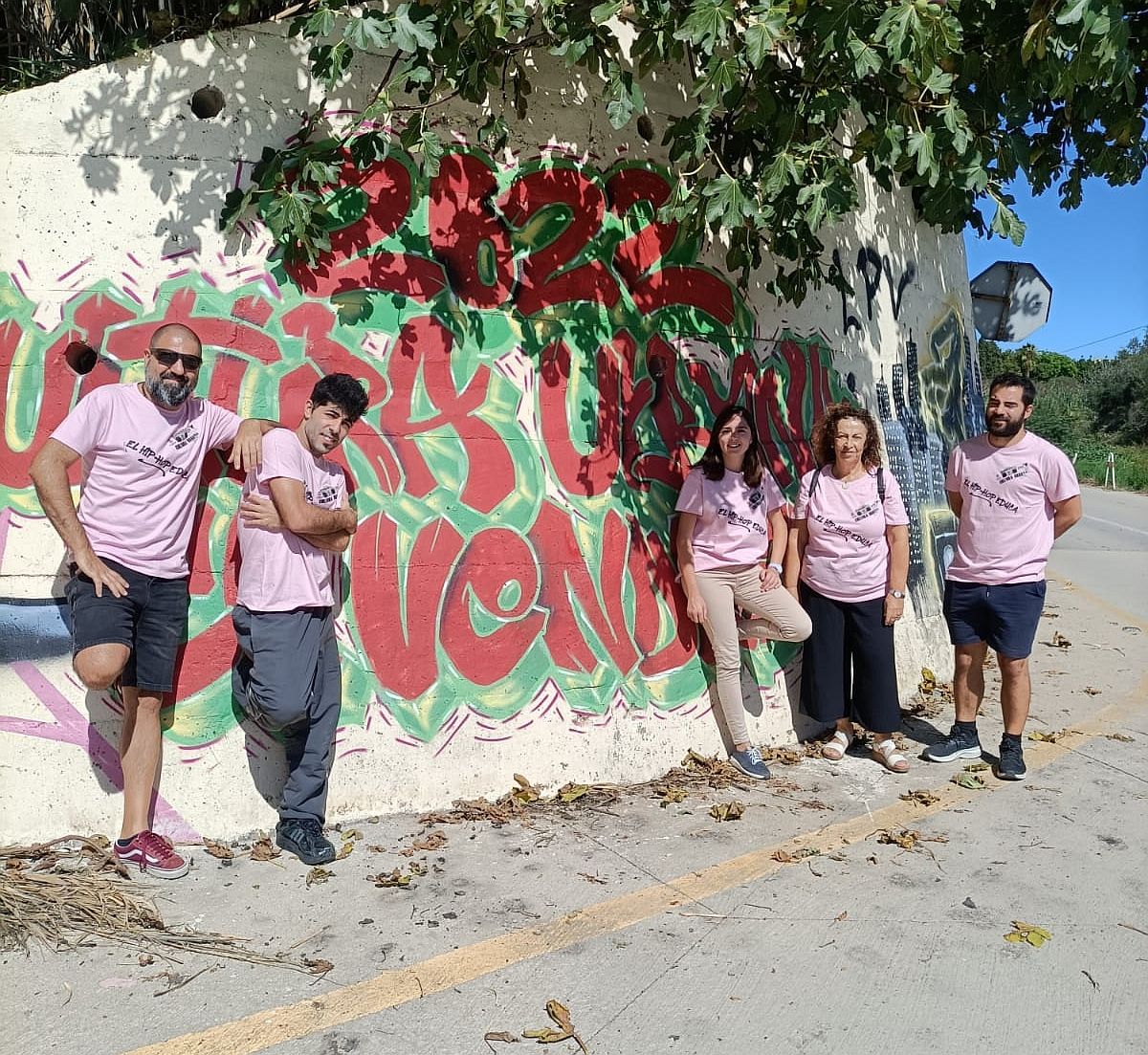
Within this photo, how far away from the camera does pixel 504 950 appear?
10.7 feet

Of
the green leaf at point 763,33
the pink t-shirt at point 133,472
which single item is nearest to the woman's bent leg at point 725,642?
the green leaf at point 763,33

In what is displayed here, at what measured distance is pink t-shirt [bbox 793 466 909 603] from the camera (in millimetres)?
5031

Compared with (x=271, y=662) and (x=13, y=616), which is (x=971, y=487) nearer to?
(x=271, y=662)

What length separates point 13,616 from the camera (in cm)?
387

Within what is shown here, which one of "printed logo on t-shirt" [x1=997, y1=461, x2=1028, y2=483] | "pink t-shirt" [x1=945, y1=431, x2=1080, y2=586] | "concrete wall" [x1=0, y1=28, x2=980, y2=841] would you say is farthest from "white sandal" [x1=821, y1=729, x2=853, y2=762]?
"printed logo on t-shirt" [x1=997, y1=461, x2=1028, y2=483]

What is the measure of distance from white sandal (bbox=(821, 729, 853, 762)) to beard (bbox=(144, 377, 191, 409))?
3595 millimetres

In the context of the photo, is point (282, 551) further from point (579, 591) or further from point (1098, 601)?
point (1098, 601)

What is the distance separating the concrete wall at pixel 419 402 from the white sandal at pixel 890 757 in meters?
0.53

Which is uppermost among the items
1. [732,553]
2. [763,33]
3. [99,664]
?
[763,33]

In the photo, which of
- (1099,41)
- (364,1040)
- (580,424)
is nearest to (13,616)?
(364,1040)

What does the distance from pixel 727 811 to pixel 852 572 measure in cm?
140

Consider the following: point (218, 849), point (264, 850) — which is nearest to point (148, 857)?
point (218, 849)

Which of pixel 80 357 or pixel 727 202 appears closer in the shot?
pixel 80 357

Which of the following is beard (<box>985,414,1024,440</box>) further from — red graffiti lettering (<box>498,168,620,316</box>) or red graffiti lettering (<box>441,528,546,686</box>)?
red graffiti lettering (<box>441,528,546,686</box>)
